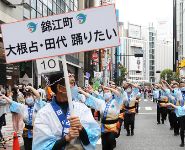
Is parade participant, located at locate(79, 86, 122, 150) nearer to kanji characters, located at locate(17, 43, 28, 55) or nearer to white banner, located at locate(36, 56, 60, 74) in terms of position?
white banner, located at locate(36, 56, 60, 74)

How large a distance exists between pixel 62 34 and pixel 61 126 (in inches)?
40.0

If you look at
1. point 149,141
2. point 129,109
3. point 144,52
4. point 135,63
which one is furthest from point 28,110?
point 144,52

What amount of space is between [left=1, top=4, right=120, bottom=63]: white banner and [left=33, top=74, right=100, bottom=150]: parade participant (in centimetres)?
37

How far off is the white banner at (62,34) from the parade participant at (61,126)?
37 cm

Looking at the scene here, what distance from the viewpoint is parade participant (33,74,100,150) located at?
2957mm

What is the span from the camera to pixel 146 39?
185m

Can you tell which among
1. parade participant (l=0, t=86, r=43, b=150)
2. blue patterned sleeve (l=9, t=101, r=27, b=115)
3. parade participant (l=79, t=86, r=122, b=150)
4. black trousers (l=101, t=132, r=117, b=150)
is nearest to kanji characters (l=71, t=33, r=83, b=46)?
parade participant (l=0, t=86, r=43, b=150)

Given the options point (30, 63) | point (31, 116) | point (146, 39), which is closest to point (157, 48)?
point (146, 39)

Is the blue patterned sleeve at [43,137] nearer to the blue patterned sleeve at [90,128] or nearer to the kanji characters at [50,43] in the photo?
the blue patterned sleeve at [90,128]

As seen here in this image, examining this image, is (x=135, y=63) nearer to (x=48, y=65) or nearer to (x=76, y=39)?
(x=48, y=65)

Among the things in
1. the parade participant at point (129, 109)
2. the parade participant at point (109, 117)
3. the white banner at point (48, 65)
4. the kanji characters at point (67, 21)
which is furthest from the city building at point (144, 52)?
the kanji characters at point (67, 21)

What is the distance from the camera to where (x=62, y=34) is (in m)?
3.29

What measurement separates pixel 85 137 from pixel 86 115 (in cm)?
26

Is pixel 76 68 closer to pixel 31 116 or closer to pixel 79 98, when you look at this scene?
pixel 79 98
